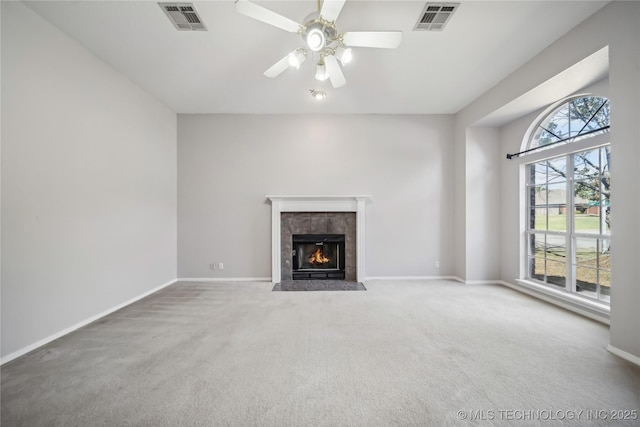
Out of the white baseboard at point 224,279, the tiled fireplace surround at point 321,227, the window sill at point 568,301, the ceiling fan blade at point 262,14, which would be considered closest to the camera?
the ceiling fan blade at point 262,14

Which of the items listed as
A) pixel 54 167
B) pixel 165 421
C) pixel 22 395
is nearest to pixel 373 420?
pixel 165 421

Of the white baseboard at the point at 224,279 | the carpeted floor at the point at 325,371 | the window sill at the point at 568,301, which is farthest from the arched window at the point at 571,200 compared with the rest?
the white baseboard at the point at 224,279

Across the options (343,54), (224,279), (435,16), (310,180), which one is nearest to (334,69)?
(343,54)

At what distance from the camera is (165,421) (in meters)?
1.45

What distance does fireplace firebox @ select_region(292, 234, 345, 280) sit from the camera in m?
4.60

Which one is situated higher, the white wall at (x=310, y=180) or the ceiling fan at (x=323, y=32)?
the ceiling fan at (x=323, y=32)

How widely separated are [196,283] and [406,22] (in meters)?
4.61

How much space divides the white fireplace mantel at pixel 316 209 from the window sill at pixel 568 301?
2426 mm

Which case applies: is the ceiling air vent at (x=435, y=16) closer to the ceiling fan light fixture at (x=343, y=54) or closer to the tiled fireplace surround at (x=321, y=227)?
the ceiling fan light fixture at (x=343, y=54)

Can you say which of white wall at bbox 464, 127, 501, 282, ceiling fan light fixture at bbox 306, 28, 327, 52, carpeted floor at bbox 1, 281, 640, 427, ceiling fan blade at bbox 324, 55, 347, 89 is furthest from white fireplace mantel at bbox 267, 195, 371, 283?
ceiling fan light fixture at bbox 306, 28, 327, 52

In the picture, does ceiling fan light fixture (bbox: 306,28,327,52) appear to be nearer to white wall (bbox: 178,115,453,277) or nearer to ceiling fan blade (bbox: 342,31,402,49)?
ceiling fan blade (bbox: 342,31,402,49)

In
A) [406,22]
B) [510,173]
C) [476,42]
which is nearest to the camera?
[406,22]

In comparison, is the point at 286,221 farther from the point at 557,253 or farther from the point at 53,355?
the point at 557,253

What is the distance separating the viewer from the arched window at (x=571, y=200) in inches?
114
